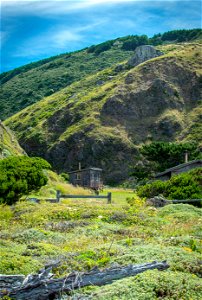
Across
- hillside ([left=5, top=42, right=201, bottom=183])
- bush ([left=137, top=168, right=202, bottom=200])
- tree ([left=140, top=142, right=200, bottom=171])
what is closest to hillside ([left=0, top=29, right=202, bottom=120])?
hillside ([left=5, top=42, right=201, bottom=183])

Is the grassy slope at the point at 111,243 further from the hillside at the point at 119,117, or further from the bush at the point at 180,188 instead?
the hillside at the point at 119,117

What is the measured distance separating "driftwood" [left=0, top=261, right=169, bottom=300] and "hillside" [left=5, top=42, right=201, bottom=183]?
77245mm

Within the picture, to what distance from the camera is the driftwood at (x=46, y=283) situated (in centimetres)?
873

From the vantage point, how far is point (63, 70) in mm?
161125

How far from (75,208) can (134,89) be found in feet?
281

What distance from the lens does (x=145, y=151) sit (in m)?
67.1

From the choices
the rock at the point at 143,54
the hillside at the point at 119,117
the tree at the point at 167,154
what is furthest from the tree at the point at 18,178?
the rock at the point at 143,54

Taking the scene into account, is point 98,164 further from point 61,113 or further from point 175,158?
point 175,158

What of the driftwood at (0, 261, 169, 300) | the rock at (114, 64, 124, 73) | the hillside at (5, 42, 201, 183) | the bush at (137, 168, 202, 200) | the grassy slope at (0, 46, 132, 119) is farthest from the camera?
the grassy slope at (0, 46, 132, 119)

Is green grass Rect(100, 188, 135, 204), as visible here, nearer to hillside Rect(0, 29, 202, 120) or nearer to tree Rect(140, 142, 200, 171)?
tree Rect(140, 142, 200, 171)

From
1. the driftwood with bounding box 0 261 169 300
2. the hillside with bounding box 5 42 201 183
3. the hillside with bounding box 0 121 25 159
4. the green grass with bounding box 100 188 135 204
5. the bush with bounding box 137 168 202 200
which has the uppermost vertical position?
the hillside with bounding box 5 42 201 183

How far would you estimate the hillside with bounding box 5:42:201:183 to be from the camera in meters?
93.1

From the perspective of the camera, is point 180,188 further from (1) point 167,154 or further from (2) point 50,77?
(2) point 50,77

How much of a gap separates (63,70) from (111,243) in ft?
497
